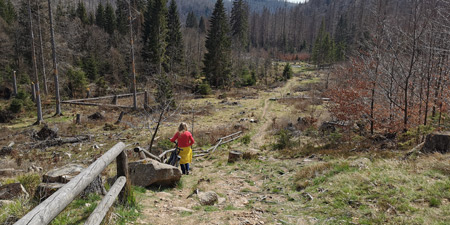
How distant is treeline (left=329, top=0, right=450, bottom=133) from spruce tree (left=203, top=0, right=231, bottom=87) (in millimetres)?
27590

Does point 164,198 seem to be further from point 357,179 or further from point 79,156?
point 79,156

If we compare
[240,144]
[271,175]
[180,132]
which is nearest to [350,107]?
[240,144]

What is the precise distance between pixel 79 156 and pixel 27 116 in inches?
518

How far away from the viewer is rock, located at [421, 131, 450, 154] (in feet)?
25.2

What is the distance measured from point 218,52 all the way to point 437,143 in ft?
113

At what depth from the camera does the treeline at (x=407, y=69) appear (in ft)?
33.6

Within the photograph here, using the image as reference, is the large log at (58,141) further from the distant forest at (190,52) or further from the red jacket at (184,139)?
the red jacket at (184,139)

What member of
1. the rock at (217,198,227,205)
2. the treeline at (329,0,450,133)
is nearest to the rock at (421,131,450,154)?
the treeline at (329,0,450,133)

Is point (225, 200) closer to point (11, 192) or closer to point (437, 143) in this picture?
point (11, 192)

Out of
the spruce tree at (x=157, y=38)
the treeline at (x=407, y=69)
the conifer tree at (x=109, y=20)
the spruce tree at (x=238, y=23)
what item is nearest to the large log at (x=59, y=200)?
the treeline at (x=407, y=69)

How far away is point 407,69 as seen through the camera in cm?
1123

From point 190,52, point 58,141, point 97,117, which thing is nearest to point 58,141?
point 58,141

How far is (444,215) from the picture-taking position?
13.5ft

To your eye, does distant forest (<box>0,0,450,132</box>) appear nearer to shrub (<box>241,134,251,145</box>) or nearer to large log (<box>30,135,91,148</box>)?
large log (<box>30,135,91,148</box>)
